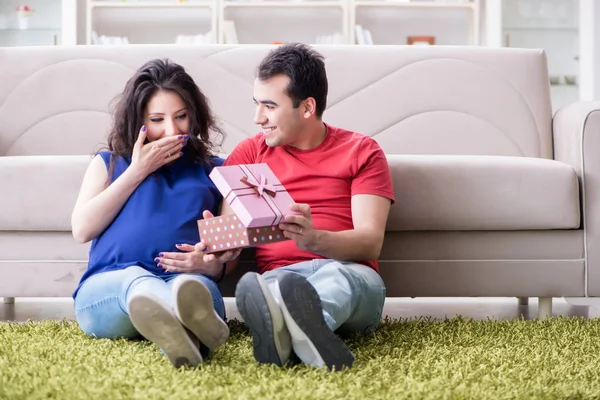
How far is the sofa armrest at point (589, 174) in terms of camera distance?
1.78 meters

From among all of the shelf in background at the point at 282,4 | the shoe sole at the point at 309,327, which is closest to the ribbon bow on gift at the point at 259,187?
the shoe sole at the point at 309,327

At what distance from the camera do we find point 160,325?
1.10 m

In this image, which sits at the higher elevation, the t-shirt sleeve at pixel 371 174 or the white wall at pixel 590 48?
the white wall at pixel 590 48

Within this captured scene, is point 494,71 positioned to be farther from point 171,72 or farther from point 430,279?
point 171,72

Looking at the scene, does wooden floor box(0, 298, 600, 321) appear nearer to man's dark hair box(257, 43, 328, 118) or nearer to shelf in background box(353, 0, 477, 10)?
man's dark hair box(257, 43, 328, 118)

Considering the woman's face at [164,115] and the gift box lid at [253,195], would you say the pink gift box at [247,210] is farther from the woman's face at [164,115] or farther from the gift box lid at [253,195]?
the woman's face at [164,115]

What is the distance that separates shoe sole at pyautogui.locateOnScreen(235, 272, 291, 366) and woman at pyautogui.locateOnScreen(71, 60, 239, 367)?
0.40 feet

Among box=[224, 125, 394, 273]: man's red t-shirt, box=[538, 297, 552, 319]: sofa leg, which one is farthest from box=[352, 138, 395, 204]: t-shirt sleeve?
box=[538, 297, 552, 319]: sofa leg

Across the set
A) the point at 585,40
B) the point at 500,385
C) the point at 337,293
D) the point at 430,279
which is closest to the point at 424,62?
the point at 430,279

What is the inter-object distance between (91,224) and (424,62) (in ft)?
4.52

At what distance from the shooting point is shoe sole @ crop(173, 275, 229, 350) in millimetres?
1096

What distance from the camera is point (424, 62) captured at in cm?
241

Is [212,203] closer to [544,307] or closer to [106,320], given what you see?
[106,320]

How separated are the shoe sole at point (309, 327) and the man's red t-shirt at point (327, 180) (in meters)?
0.33
